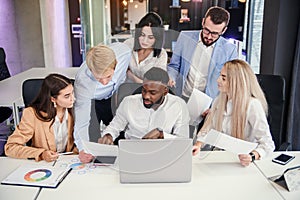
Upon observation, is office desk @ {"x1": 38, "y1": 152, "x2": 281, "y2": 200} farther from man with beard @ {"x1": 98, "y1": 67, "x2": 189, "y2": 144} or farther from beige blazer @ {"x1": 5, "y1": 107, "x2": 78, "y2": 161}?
beige blazer @ {"x1": 5, "y1": 107, "x2": 78, "y2": 161}

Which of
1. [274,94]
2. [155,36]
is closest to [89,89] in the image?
[155,36]

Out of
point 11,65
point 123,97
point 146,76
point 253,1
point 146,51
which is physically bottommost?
point 11,65

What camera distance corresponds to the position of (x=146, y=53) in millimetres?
1438

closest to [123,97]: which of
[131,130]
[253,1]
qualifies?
[131,130]

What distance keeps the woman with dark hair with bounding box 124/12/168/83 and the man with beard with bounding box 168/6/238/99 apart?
0.21 ft

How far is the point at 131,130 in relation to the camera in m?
1.59

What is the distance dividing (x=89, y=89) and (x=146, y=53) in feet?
1.20

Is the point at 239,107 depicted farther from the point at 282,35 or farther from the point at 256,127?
the point at 282,35

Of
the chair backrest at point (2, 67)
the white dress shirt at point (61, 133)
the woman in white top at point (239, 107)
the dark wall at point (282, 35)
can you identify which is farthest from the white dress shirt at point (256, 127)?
the chair backrest at point (2, 67)

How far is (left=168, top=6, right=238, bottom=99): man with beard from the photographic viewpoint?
150 cm

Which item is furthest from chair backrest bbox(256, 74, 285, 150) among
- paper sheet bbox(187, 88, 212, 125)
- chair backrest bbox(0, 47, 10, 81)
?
chair backrest bbox(0, 47, 10, 81)

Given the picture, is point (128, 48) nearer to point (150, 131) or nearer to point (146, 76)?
point (146, 76)

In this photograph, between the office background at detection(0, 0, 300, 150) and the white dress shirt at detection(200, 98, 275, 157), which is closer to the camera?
the white dress shirt at detection(200, 98, 275, 157)

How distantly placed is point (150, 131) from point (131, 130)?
115 mm
